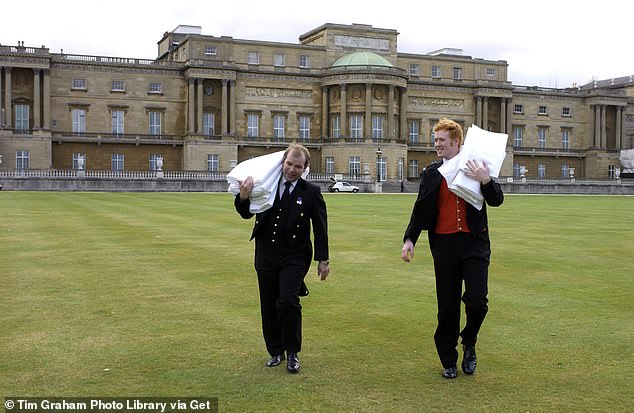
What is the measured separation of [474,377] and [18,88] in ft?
256

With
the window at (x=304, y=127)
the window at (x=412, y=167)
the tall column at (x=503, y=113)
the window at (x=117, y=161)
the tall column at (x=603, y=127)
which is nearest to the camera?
the window at (x=117, y=161)

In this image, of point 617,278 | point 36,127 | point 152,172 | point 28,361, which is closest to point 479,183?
point 28,361

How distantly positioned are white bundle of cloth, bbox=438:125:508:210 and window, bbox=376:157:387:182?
77.4 m

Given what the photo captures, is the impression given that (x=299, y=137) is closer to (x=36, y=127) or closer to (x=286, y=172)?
(x=36, y=127)

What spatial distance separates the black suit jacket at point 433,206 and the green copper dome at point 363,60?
262 ft

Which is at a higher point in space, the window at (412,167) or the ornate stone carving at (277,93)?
the ornate stone carving at (277,93)

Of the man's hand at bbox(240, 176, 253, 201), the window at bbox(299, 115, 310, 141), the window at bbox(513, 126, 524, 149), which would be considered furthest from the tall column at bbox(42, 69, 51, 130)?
the man's hand at bbox(240, 176, 253, 201)

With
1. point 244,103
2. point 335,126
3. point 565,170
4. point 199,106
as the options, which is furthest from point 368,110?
point 565,170

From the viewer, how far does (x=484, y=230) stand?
7.86 m

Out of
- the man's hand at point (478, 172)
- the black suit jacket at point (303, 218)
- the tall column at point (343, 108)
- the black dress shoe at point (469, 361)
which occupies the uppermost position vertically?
the tall column at point (343, 108)

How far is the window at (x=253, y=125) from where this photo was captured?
8681cm

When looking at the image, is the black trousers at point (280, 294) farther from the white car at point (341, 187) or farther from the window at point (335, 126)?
the window at point (335, 126)

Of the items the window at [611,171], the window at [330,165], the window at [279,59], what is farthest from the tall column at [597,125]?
the window at [279,59]

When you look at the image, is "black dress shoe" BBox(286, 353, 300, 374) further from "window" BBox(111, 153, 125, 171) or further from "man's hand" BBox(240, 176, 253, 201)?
"window" BBox(111, 153, 125, 171)
